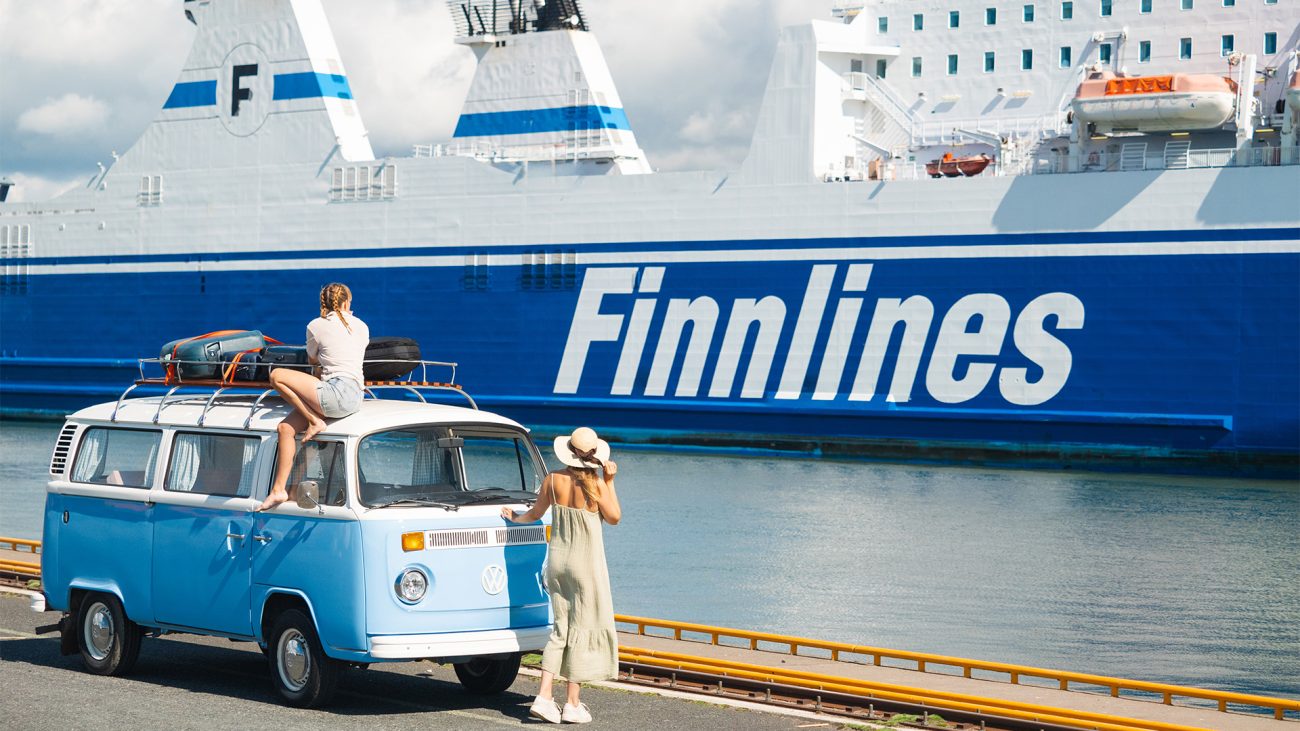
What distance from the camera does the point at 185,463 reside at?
276 inches

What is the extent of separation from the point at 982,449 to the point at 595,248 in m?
7.09

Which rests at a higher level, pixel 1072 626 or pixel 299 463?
pixel 299 463

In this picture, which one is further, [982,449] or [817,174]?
[817,174]

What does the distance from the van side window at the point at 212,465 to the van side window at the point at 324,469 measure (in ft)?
0.88

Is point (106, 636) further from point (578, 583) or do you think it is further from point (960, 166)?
point (960, 166)

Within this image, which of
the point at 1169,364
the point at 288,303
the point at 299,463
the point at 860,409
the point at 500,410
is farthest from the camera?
the point at 288,303

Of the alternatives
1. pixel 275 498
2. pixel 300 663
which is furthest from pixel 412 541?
pixel 300 663

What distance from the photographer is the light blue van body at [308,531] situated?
620 centimetres

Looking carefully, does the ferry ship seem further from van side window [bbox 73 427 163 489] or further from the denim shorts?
the denim shorts

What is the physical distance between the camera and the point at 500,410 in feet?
85.1

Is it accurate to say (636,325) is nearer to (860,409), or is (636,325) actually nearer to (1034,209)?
(860,409)

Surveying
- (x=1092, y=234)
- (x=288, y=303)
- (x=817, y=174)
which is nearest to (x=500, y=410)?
(x=288, y=303)

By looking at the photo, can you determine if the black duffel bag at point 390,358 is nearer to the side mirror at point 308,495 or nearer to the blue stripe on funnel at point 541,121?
the side mirror at point 308,495

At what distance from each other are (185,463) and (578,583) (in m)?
2.02
